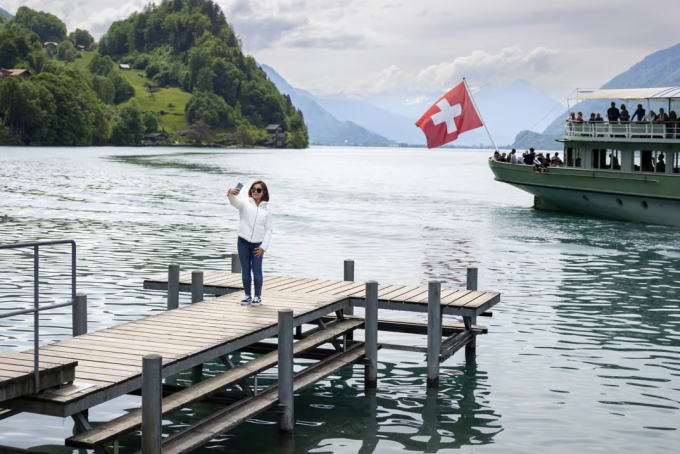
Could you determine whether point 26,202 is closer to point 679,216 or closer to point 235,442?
point 679,216

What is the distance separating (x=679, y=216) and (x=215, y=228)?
2370cm

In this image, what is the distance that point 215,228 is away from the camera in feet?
144

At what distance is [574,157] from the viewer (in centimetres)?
5203

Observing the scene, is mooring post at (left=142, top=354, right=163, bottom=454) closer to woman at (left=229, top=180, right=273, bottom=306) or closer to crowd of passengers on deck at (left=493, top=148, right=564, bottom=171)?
woman at (left=229, top=180, right=273, bottom=306)

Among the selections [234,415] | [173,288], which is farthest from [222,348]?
[173,288]

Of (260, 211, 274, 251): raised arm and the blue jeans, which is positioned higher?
(260, 211, 274, 251): raised arm

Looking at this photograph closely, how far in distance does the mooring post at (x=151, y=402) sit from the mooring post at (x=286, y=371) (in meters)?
2.47

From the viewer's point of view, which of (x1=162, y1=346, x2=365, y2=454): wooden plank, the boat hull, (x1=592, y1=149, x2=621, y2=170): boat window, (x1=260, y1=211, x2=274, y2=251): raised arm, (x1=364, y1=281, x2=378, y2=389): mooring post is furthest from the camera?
(x1=592, y1=149, x2=621, y2=170): boat window

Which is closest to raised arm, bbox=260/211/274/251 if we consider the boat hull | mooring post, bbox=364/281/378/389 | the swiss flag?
mooring post, bbox=364/281/378/389

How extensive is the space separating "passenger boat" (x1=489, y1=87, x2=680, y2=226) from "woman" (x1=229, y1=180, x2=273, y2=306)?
116ft

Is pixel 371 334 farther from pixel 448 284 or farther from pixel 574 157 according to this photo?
pixel 574 157

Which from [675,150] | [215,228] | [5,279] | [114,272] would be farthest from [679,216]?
[5,279]

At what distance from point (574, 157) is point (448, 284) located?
27.3 m

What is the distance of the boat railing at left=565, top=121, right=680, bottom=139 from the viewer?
46.1 metres
